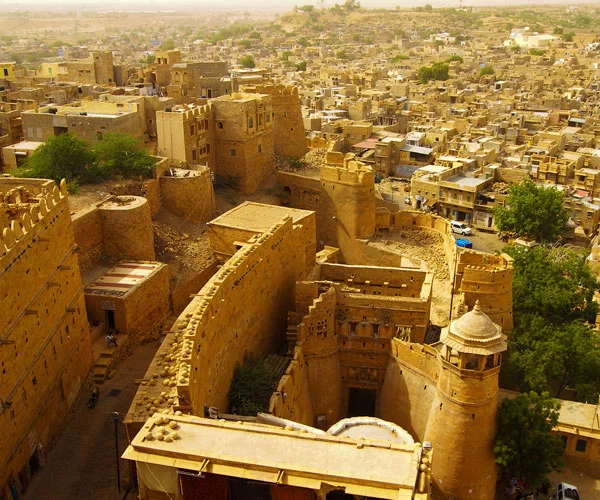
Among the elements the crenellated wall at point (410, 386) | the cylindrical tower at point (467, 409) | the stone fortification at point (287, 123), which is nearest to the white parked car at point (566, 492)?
the cylindrical tower at point (467, 409)

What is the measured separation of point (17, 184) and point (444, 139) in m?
40.2

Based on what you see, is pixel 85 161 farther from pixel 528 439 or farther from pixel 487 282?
pixel 528 439

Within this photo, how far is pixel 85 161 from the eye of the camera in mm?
26719

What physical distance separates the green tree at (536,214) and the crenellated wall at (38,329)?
2678 cm

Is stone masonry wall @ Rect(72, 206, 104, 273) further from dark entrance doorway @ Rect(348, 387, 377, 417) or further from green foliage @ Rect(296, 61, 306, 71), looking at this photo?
green foliage @ Rect(296, 61, 306, 71)

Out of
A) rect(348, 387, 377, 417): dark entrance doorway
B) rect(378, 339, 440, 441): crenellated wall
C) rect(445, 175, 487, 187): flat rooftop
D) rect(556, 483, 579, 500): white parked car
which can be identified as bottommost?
rect(556, 483, 579, 500): white parked car

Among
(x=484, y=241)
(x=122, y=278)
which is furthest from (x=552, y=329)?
(x=484, y=241)

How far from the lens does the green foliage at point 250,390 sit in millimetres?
16797

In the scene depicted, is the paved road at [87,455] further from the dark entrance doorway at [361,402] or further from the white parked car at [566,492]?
the white parked car at [566,492]

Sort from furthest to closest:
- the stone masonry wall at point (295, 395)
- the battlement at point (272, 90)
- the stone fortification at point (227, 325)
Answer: the battlement at point (272, 90), the stone masonry wall at point (295, 395), the stone fortification at point (227, 325)

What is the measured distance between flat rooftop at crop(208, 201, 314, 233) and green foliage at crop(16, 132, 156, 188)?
4218 mm

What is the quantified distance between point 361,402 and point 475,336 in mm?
7188

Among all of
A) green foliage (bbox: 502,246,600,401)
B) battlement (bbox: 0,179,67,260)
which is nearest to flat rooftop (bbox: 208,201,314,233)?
battlement (bbox: 0,179,67,260)

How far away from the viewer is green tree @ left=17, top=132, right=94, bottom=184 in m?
26.0
